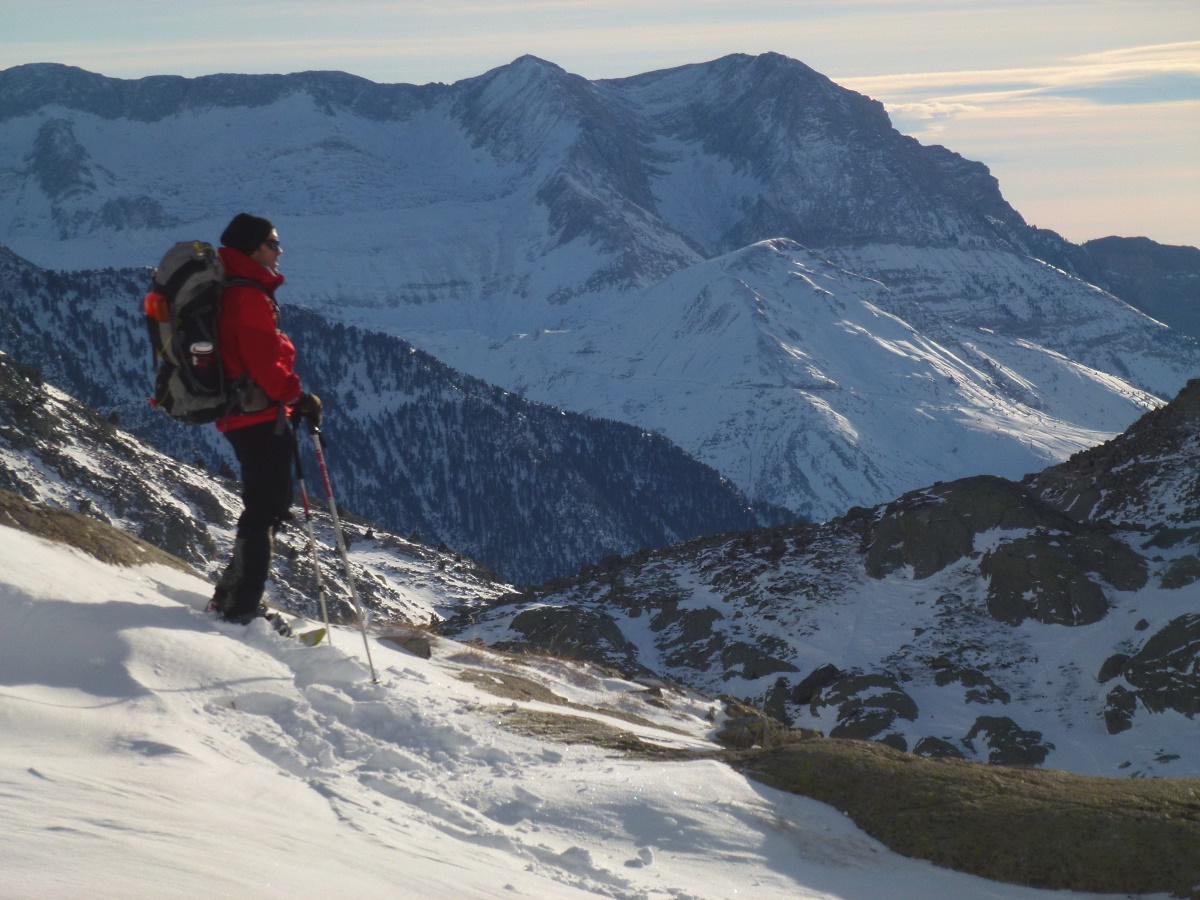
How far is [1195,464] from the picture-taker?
44.5 m

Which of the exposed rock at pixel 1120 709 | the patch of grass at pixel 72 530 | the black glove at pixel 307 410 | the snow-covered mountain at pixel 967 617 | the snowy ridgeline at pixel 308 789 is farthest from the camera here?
the snow-covered mountain at pixel 967 617

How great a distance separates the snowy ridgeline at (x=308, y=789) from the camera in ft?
20.5

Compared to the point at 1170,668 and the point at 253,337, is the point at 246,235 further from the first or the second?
the point at 1170,668

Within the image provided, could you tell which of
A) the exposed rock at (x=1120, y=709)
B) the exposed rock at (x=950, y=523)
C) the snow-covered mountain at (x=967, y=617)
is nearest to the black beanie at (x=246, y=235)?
the snow-covered mountain at (x=967, y=617)

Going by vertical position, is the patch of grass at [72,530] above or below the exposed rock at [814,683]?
above

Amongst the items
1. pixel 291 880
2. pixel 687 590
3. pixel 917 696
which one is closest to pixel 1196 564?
pixel 917 696

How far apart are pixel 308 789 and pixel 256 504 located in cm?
392

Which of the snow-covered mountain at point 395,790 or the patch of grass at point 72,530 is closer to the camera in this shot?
the snow-covered mountain at point 395,790

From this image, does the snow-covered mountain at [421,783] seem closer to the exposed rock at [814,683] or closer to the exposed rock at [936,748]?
the exposed rock at [936,748]

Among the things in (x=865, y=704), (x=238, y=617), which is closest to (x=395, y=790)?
(x=238, y=617)

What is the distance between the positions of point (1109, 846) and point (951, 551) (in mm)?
37065

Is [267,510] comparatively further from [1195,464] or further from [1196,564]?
[1195,464]

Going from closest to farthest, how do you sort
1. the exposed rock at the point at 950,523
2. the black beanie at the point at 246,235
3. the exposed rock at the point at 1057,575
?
1. the black beanie at the point at 246,235
2. the exposed rock at the point at 1057,575
3. the exposed rock at the point at 950,523

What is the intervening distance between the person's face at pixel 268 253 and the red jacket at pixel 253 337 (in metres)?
0.07
